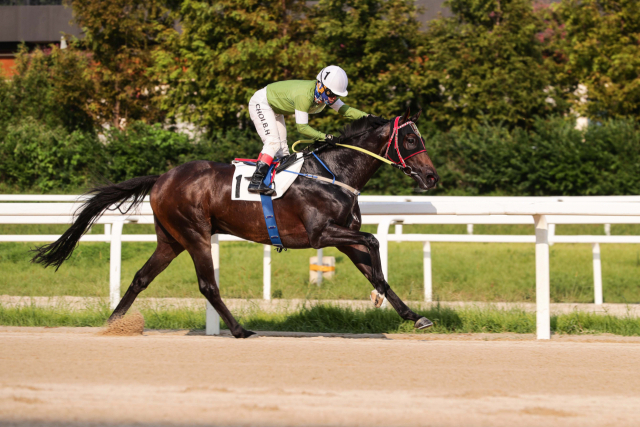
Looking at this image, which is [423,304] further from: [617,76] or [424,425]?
[617,76]

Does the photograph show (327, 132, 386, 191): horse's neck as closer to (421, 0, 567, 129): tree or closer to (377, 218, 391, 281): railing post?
(377, 218, 391, 281): railing post

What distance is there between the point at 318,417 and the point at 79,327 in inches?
120

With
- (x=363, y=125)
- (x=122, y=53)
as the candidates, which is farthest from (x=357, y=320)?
(x=122, y=53)

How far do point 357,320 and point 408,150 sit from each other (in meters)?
1.32

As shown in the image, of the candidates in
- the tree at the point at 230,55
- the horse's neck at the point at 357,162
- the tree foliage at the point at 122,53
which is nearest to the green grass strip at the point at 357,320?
the horse's neck at the point at 357,162

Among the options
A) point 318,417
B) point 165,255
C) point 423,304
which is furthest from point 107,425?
point 423,304

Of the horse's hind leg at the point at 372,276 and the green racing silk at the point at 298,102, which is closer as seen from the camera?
the horse's hind leg at the point at 372,276

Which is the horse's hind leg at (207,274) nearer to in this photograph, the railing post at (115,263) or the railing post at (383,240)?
the railing post at (115,263)

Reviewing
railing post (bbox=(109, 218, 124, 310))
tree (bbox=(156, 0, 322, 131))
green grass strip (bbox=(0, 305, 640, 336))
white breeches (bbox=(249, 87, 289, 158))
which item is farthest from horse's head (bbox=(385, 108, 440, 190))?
tree (bbox=(156, 0, 322, 131))

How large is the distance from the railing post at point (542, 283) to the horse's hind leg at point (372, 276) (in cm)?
77

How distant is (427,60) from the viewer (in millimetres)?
19766

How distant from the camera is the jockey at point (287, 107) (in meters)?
4.70

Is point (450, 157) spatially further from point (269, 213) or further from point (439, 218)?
point (269, 213)

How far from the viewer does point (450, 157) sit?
1773 cm
